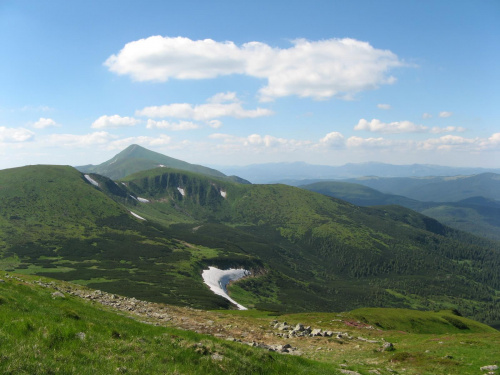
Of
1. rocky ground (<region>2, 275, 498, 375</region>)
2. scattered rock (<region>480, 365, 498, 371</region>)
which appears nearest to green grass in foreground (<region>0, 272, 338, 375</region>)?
rocky ground (<region>2, 275, 498, 375</region>)

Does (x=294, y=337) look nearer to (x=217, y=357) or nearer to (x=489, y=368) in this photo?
(x=489, y=368)

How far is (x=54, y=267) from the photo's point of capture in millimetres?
156250

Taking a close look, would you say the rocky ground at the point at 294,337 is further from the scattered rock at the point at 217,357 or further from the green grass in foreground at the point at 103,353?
the scattered rock at the point at 217,357

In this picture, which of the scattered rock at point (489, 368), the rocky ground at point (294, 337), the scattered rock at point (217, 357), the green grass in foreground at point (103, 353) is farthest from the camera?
the rocky ground at point (294, 337)

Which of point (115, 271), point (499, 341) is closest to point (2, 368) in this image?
point (499, 341)

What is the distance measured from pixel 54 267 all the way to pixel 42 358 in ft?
578

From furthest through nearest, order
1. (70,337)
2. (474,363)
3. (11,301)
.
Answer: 1. (474,363)
2. (11,301)
3. (70,337)

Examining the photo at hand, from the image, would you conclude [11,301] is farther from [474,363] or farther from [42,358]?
[474,363]

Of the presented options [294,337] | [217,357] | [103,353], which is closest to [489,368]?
[294,337]

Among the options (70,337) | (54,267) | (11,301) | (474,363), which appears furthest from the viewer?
(54,267)

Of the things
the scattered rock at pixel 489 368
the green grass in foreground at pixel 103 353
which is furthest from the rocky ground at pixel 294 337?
the green grass in foreground at pixel 103 353

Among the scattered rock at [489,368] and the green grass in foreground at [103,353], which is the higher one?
the green grass in foreground at [103,353]

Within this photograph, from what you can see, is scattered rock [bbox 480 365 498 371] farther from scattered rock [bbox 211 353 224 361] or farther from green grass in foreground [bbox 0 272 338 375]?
scattered rock [bbox 211 353 224 361]

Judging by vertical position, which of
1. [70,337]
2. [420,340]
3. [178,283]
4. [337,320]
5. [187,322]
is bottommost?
[178,283]
